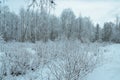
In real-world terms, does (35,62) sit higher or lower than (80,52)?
lower

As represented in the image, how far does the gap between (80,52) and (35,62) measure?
355cm

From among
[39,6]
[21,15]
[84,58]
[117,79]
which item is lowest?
[117,79]

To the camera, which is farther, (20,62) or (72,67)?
(20,62)

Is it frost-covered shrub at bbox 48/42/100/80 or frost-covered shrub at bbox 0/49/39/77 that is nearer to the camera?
frost-covered shrub at bbox 48/42/100/80

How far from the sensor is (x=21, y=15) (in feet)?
208

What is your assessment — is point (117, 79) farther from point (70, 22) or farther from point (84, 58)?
point (70, 22)

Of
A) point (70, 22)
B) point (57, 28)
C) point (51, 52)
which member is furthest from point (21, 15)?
point (51, 52)

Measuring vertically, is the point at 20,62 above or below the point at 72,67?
below

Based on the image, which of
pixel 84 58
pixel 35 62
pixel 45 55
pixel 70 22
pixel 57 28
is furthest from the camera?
Answer: pixel 70 22

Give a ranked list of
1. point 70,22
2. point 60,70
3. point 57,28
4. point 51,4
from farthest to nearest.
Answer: point 70,22 → point 57,28 → point 51,4 → point 60,70

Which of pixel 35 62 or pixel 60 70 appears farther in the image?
pixel 35 62

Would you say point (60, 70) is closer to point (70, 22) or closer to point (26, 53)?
point (26, 53)

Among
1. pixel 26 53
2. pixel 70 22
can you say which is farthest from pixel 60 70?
pixel 70 22

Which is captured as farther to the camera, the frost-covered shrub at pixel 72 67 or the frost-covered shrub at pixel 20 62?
the frost-covered shrub at pixel 20 62
